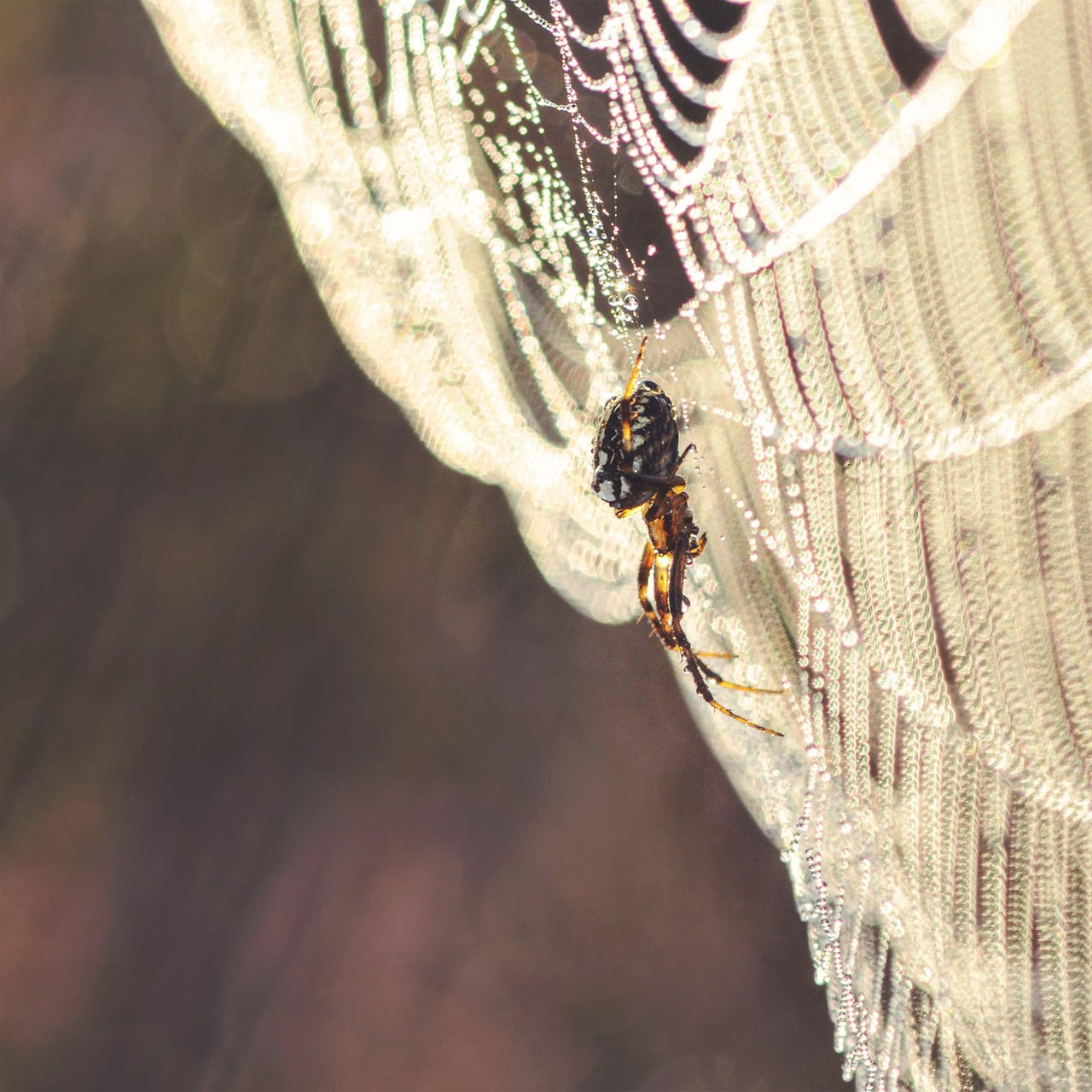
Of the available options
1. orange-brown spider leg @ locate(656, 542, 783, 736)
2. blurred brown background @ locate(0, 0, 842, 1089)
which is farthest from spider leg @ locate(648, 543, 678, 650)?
blurred brown background @ locate(0, 0, 842, 1089)

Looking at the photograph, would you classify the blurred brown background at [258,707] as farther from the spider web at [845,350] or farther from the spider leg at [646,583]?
the spider leg at [646,583]

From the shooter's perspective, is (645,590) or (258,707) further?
(258,707)

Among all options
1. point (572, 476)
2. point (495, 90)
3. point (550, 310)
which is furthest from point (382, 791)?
point (495, 90)

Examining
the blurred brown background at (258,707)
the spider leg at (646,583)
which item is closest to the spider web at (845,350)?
the spider leg at (646,583)

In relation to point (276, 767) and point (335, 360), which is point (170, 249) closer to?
point (335, 360)

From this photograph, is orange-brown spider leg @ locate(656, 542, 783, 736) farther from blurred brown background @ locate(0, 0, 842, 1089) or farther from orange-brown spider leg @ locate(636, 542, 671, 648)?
blurred brown background @ locate(0, 0, 842, 1089)

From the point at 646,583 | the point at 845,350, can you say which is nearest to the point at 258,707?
the point at 646,583

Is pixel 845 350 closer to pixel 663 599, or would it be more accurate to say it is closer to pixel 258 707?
pixel 663 599
